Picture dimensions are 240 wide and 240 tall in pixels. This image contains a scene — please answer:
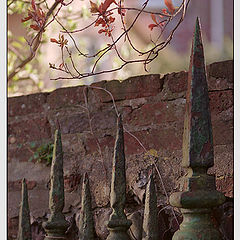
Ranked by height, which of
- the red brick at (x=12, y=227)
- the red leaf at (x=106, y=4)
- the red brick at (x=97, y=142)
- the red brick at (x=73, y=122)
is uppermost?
the red leaf at (x=106, y=4)

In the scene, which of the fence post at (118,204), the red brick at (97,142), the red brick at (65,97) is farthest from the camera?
the red brick at (65,97)

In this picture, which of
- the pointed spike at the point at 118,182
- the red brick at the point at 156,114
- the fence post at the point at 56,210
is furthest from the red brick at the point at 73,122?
the pointed spike at the point at 118,182

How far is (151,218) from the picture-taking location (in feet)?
4.91

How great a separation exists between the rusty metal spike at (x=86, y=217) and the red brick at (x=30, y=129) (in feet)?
1.53

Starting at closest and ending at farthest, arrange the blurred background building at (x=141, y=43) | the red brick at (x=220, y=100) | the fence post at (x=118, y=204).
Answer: the fence post at (x=118, y=204)
the red brick at (x=220, y=100)
the blurred background building at (x=141, y=43)

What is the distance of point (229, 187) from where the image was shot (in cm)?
151

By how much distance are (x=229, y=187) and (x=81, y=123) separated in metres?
0.71

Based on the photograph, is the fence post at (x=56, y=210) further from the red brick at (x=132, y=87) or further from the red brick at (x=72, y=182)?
the red brick at (x=132, y=87)

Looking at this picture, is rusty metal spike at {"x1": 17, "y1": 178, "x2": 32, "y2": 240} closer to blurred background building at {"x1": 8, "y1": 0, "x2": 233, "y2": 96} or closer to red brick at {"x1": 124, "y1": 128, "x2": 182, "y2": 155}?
red brick at {"x1": 124, "y1": 128, "x2": 182, "y2": 155}

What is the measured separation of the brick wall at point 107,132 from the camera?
5.31ft

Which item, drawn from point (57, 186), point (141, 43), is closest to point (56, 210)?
point (57, 186)

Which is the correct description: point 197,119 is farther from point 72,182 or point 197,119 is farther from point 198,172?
point 72,182

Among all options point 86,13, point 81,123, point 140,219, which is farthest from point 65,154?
point 86,13

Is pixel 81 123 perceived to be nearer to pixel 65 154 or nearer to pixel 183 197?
pixel 65 154
